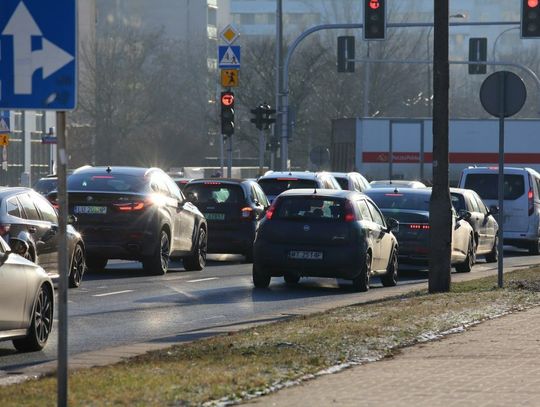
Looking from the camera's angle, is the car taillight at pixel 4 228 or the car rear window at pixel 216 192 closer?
the car taillight at pixel 4 228

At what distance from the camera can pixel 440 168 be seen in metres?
21.5

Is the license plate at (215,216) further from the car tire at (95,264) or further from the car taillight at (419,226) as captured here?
the car taillight at (419,226)

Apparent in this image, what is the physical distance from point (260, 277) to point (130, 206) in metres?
2.67

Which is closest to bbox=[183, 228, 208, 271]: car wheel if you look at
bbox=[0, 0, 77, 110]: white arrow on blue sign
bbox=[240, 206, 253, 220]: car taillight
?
bbox=[240, 206, 253, 220]: car taillight

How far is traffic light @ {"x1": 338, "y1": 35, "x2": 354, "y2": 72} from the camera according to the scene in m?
49.2

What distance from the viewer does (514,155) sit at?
5772cm

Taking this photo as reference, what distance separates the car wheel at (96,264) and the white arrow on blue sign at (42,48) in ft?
54.9

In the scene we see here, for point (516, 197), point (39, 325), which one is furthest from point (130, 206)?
point (516, 197)

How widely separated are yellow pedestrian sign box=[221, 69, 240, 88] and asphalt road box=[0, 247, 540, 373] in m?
9.15

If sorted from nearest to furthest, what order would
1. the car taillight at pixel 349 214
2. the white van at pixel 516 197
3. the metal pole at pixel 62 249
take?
the metal pole at pixel 62 249, the car taillight at pixel 349 214, the white van at pixel 516 197

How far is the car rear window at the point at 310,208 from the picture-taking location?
23.0 metres

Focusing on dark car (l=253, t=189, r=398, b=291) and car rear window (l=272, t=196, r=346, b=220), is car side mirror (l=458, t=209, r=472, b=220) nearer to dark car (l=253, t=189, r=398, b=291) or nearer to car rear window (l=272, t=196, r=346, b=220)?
dark car (l=253, t=189, r=398, b=291)

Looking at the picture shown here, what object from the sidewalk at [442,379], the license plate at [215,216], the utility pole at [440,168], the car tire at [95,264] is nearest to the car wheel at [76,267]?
the car tire at [95,264]

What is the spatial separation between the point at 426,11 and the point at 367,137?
12916cm
